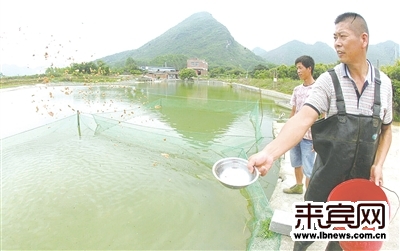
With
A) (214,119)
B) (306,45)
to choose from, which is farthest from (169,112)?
(306,45)

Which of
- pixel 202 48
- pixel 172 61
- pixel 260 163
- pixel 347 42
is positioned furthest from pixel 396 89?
pixel 202 48

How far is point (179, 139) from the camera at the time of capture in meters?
6.33

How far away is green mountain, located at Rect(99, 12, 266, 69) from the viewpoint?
113312 mm

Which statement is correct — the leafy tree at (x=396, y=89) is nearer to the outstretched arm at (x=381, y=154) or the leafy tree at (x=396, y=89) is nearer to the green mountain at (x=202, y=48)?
the outstretched arm at (x=381, y=154)

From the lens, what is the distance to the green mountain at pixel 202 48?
372 ft

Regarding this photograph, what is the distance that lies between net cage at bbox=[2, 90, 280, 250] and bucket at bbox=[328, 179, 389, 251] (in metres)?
1.12

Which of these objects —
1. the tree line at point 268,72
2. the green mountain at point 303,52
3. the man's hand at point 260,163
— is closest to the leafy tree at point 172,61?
the tree line at point 268,72

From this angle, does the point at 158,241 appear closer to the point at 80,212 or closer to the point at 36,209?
the point at 80,212

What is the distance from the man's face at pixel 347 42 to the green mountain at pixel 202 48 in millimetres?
104281

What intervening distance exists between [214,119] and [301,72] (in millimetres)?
7582

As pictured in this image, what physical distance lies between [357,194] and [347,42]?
2.74 ft

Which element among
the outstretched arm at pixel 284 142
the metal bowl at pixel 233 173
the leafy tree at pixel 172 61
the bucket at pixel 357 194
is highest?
the leafy tree at pixel 172 61

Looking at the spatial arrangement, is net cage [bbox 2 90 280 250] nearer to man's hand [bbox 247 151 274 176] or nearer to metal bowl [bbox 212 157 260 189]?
metal bowl [bbox 212 157 260 189]

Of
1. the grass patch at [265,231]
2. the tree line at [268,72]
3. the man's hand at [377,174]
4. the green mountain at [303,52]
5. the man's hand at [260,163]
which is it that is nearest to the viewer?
the man's hand at [260,163]
